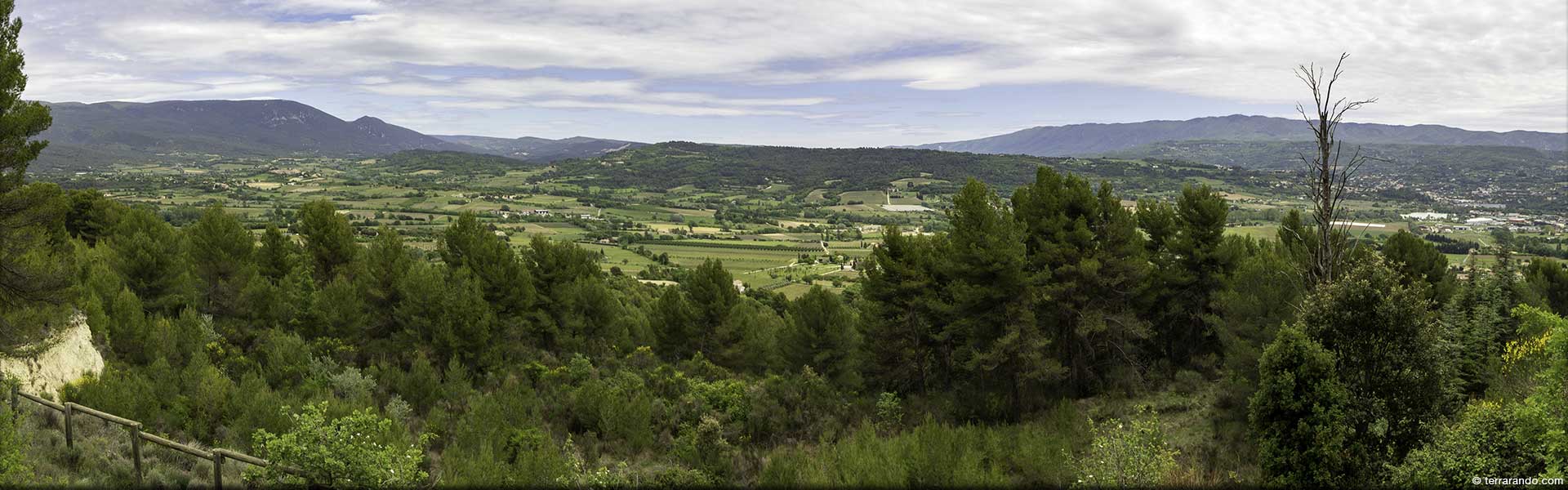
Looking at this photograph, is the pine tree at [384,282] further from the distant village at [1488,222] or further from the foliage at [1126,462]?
the distant village at [1488,222]

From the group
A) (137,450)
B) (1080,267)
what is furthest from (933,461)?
(137,450)

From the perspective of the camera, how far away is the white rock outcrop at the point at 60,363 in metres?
13.4

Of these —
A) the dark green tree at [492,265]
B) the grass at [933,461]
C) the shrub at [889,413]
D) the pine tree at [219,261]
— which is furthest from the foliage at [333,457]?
the pine tree at [219,261]

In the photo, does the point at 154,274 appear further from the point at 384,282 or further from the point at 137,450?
the point at 137,450

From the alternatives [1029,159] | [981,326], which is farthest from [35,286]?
[1029,159]

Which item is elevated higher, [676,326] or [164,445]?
[164,445]

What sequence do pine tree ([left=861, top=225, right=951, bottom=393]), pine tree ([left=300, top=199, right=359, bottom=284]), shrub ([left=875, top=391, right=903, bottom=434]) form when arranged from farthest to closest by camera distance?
pine tree ([left=300, top=199, right=359, bottom=284]) → pine tree ([left=861, top=225, right=951, bottom=393]) → shrub ([left=875, top=391, right=903, bottom=434])

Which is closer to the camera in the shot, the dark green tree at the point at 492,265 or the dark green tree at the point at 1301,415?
the dark green tree at the point at 1301,415

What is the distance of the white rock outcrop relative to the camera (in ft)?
44.0

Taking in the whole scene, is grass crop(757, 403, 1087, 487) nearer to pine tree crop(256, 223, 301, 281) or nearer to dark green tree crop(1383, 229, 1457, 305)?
dark green tree crop(1383, 229, 1457, 305)

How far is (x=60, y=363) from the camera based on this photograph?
14.6 meters

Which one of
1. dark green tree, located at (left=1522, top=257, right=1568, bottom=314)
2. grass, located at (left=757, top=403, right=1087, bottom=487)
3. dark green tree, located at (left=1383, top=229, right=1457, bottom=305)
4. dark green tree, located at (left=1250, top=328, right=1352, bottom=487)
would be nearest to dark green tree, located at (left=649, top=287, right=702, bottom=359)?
grass, located at (left=757, top=403, right=1087, bottom=487)

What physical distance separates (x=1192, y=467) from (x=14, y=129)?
21981 mm

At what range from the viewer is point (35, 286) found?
13523 mm
